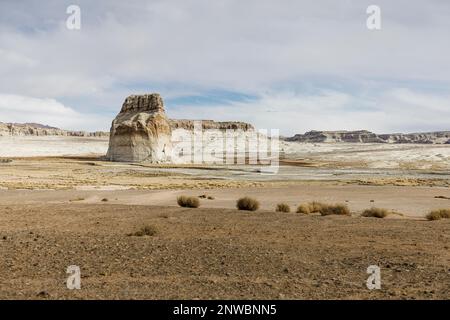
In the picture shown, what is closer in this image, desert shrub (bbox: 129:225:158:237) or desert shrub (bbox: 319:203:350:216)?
desert shrub (bbox: 129:225:158:237)

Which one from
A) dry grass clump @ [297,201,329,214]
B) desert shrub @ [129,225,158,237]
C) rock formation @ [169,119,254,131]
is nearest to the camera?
desert shrub @ [129,225,158,237]

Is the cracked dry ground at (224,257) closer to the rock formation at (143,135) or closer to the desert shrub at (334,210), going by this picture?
the desert shrub at (334,210)

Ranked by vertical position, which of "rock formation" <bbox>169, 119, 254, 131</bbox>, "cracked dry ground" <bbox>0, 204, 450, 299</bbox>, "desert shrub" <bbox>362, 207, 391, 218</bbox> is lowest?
"desert shrub" <bbox>362, 207, 391, 218</bbox>

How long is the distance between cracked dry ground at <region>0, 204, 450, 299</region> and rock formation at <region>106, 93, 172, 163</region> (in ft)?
195

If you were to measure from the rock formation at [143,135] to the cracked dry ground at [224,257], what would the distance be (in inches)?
2340

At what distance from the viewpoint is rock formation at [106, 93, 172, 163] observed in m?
75.7

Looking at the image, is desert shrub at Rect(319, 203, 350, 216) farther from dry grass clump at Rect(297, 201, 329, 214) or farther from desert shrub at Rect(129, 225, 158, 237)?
desert shrub at Rect(129, 225, 158, 237)

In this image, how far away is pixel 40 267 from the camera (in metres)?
9.20

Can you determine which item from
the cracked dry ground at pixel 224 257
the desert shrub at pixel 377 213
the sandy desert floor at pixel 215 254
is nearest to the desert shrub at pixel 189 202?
the sandy desert floor at pixel 215 254

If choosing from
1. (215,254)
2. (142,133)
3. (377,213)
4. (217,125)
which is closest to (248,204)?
(377,213)

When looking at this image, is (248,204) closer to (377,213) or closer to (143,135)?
(377,213)

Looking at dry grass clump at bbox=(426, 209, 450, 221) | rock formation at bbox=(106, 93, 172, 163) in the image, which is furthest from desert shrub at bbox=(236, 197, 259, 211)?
rock formation at bbox=(106, 93, 172, 163)

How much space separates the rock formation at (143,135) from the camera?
75.7m
